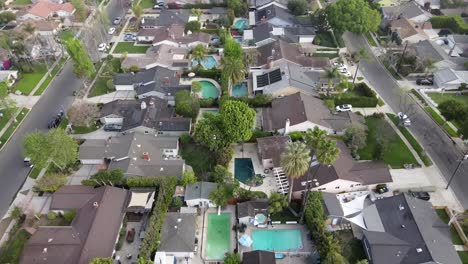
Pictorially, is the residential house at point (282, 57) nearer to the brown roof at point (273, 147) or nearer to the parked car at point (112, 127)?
the brown roof at point (273, 147)

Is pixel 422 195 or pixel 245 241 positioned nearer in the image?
pixel 245 241

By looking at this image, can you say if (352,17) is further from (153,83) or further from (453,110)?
(153,83)

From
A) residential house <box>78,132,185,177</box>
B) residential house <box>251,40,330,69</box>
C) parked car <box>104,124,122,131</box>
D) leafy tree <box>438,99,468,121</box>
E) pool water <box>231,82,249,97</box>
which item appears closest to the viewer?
residential house <box>78,132,185,177</box>

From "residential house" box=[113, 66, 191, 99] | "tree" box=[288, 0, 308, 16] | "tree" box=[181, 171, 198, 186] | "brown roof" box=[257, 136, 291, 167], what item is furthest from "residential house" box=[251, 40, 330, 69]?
"tree" box=[181, 171, 198, 186]

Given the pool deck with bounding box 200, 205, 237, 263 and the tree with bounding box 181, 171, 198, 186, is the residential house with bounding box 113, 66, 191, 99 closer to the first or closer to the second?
the tree with bounding box 181, 171, 198, 186

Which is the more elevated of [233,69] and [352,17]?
[352,17]

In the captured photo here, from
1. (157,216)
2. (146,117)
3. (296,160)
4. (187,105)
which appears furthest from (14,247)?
(296,160)

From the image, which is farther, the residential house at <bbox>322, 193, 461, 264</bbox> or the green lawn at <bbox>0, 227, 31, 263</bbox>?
the green lawn at <bbox>0, 227, 31, 263</bbox>
